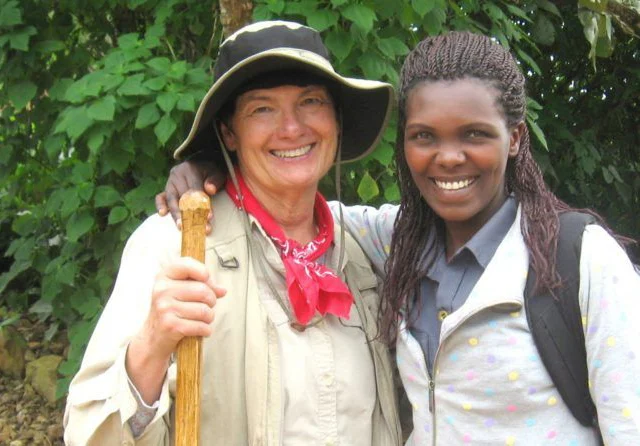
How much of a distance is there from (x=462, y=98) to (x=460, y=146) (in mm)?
123

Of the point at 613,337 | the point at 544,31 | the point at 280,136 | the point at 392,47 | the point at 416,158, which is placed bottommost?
the point at 613,337

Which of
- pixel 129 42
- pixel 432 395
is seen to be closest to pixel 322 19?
pixel 129 42

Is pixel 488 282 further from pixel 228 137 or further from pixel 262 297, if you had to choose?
pixel 228 137

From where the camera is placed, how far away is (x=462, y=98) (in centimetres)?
220

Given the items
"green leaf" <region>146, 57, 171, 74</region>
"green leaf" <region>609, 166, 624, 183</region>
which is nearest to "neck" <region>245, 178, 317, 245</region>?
"green leaf" <region>146, 57, 171, 74</region>

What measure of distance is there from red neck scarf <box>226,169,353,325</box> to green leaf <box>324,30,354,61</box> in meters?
0.93

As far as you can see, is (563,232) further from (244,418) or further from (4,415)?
(4,415)

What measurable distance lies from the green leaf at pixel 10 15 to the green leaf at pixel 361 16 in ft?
4.83

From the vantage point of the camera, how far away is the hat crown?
95.7 inches

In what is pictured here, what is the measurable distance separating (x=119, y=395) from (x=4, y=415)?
3399mm

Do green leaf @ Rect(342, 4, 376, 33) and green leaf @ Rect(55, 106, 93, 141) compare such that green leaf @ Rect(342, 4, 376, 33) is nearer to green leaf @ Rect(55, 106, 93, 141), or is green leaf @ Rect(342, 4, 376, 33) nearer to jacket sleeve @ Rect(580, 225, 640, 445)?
green leaf @ Rect(55, 106, 93, 141)

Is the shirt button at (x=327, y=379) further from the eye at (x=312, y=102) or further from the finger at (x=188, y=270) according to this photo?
the eye at (x=312, y=102)

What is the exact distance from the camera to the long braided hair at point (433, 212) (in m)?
2.16

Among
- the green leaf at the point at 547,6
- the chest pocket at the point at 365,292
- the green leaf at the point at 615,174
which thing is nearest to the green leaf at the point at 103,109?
the chest pocket at the point at 365,292
